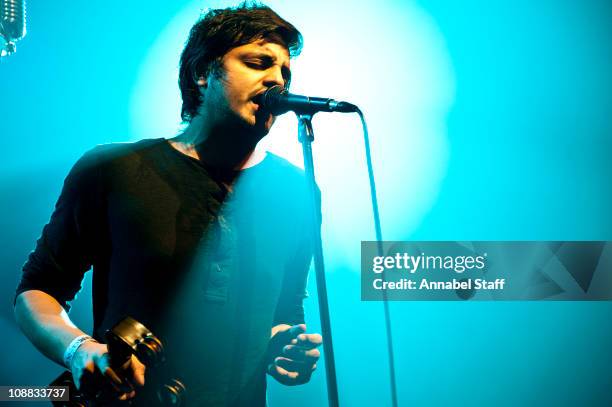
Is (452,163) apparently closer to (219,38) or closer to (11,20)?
(219,38)

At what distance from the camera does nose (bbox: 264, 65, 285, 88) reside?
1475mm

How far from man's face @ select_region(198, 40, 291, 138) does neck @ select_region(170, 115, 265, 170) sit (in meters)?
0.04

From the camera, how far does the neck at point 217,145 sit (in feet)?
5.23

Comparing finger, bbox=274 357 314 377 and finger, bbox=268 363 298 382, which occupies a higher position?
finger, bbox=274 357 314 377

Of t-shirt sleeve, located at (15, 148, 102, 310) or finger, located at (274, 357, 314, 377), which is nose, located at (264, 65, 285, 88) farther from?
finger, located at (274, 357, 314, 377)

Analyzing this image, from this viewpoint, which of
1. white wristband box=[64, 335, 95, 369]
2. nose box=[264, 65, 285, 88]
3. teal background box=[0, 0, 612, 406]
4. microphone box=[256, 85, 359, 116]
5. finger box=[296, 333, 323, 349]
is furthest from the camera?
teal background box=[0, 0, 612, 406]

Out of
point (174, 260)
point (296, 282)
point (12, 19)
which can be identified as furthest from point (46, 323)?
point (12, 19)

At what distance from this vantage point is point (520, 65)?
7.91 ft

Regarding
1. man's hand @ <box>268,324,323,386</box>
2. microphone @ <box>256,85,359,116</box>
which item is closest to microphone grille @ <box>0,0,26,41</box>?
microphone @ <box>256,85,359,116</box>

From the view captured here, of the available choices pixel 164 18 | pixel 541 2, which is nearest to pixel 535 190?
pixel 541 2

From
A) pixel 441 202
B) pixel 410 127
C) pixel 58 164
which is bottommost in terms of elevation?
pixel 441 202

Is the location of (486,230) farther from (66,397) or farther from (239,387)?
(66,397)

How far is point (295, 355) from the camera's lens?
4.42 ft

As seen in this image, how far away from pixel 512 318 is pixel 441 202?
62cm
